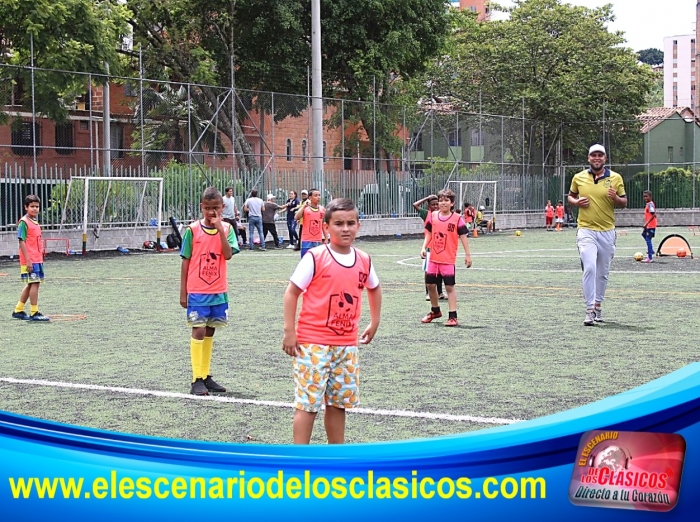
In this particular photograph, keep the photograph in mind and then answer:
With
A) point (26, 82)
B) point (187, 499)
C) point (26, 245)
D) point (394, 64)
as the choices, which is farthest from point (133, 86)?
point (187, 499)

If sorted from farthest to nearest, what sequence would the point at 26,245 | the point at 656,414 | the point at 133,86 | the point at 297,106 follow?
the point at 297,106 → the point at 133,86 → the point at 26,245 → the point at 656,414

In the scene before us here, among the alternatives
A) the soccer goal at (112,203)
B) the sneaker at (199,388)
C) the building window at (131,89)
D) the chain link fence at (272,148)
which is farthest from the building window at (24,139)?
the sneaker at (199,388)

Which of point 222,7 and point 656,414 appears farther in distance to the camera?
point 222,7

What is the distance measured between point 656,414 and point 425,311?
42.3 ft

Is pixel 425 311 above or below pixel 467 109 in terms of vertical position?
below

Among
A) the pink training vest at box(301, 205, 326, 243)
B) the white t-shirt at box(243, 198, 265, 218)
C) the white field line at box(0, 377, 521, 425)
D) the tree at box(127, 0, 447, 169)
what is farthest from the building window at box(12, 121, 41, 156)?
the white field line at box(0, 377, 521, 425)

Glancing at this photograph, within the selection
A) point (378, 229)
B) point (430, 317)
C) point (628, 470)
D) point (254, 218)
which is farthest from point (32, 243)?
point (378, 229)

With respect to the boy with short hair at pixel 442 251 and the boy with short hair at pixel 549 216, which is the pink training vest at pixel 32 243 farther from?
the boy with short hair at pixel 549 216

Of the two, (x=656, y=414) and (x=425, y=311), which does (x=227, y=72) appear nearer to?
(x=425, y=311)

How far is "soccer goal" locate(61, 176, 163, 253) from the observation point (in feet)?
91.7

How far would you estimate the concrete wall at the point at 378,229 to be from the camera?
90.1ft

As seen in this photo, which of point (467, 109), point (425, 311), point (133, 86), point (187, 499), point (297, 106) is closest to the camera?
point (187, 499)

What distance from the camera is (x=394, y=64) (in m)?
42.9

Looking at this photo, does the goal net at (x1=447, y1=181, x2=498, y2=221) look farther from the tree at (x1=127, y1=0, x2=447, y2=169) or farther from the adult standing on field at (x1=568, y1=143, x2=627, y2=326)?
the adult standing on field at (x1=568, y1=143, x2=627, y2=326)
